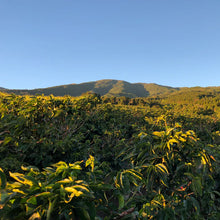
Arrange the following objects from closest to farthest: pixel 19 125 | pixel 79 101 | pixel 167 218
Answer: pixel 167 218, pixel 19 125, pixel 79 101

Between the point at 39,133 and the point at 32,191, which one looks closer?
the point at 32,191

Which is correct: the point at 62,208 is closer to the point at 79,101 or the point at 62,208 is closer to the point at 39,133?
the point at 39,133

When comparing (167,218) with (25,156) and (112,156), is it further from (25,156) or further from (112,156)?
(112,156)

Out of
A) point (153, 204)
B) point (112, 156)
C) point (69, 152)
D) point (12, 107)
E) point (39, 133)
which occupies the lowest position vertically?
point (112, 156)

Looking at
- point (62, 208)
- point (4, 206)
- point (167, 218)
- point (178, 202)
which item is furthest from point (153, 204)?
point (4, 206)

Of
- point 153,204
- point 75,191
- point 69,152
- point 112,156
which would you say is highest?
point 75,191

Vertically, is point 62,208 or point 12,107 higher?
point 12,107

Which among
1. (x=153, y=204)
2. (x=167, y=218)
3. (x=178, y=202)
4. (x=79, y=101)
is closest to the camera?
(x=167, y=218)

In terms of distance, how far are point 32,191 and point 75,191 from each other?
1.05 feet

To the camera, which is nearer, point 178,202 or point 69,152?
point 178,202

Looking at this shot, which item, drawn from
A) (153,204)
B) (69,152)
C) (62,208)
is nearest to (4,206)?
(62,208)

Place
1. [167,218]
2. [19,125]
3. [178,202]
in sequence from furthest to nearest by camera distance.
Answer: [19,125] → [178,202] → [167,218]

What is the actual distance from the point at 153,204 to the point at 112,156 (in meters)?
3.76

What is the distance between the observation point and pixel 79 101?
506 cm
